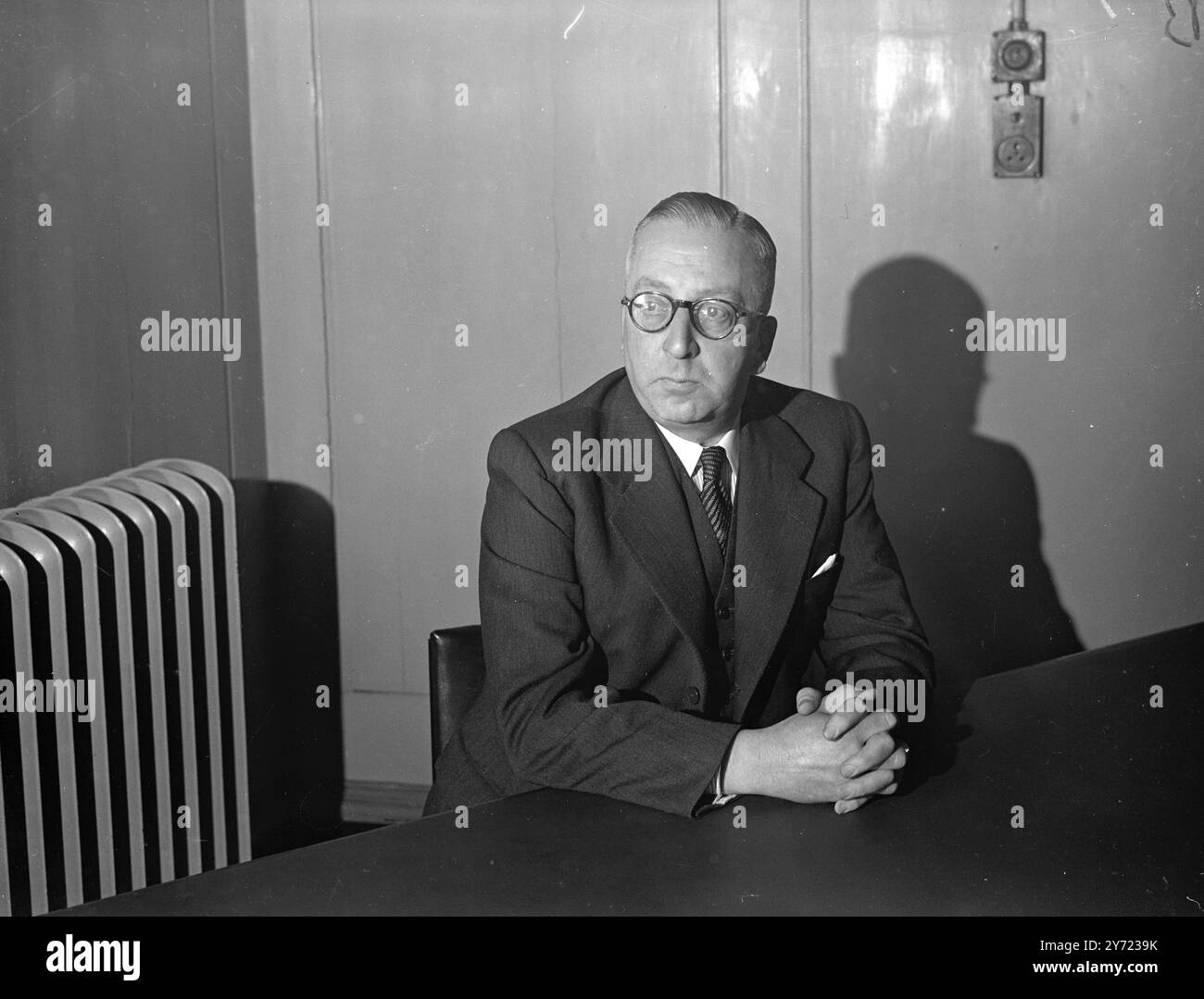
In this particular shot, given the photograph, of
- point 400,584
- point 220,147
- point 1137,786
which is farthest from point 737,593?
point 220,147

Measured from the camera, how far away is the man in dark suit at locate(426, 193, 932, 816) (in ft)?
5.34

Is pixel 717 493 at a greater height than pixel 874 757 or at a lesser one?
greater

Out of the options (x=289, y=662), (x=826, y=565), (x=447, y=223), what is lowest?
(x=289, y=662)

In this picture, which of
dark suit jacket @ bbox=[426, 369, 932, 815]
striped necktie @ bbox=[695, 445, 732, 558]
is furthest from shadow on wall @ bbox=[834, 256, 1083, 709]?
striped necktie @ bbox=[695, 445, 732, 558]

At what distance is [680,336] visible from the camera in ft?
5.75

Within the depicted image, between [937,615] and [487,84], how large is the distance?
173cm

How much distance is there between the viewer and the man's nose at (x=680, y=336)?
1750 millimetres

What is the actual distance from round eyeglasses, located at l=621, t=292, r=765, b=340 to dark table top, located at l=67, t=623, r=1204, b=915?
2.19ft

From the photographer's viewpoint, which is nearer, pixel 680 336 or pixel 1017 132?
pixel 680 336

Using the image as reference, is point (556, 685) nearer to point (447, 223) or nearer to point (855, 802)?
point (855, 802)

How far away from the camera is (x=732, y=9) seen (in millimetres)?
2934

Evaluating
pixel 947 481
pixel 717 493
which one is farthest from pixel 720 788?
pixel 947 481

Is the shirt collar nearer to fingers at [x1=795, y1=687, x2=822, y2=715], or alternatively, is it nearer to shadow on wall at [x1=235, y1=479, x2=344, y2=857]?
fingers at [x1=795, y1=687, x2=822, y2=715]

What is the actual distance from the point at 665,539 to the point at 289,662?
1864 mm
